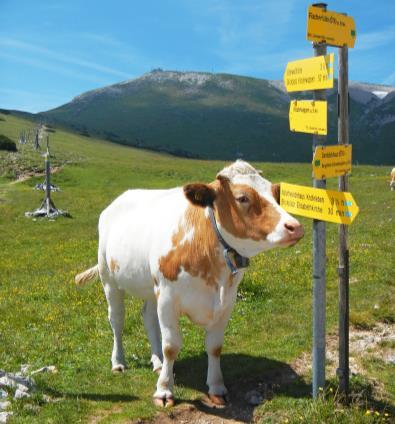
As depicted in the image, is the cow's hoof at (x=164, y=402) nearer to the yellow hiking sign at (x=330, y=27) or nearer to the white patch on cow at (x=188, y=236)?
the white patch on cow at (x=188, y=236)

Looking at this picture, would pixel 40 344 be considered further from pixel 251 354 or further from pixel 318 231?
pixel 318 231

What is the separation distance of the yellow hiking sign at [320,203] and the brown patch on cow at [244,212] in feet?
1.07

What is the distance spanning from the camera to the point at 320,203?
643 centimetres

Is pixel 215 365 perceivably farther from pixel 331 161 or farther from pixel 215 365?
pixel 331 161

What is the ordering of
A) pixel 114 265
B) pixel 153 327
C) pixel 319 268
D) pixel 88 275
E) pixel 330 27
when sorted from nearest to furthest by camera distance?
pixel 330 27
pixel 319 268
pixel 114 265
pixel 153 327
pixel 88 275

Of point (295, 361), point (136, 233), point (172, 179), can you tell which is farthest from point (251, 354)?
point (172, 179)

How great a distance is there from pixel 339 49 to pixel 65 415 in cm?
618

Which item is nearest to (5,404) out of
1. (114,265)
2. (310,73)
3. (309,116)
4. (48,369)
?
(48,369)

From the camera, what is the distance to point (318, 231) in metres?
6.61

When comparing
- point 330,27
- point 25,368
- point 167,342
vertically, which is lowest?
point 25,368

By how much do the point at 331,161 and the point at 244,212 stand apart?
1.27m

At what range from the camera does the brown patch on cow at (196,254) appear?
720 centimetres

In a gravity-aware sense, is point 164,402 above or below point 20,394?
below

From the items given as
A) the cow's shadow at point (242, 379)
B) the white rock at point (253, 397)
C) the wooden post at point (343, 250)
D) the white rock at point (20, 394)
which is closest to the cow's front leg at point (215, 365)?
the cow's shadow at point (242, 379)
